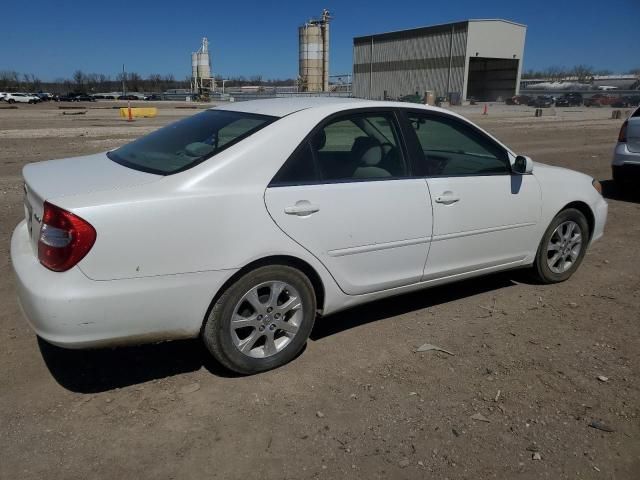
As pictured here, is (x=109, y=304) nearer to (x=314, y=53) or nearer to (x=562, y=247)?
(x=562, y=247)

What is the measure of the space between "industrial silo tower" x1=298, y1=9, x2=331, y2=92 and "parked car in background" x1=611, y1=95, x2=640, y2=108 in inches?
1439

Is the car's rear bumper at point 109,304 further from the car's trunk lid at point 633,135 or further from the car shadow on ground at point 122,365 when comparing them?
the car's trunk lid at point 633,135

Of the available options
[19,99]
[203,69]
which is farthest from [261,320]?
[203,69]

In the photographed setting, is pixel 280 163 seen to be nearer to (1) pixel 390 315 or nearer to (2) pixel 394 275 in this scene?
(2) pixel 394 275

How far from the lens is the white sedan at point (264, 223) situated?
2781mm

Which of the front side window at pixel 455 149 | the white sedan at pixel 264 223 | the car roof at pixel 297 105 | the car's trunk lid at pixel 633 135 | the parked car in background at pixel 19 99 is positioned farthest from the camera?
the parked car in background at pixel 19 99

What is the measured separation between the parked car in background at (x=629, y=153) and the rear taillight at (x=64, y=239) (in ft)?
27.8

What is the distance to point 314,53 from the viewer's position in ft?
249

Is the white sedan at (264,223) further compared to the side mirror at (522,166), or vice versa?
the side mirror at (522,166)

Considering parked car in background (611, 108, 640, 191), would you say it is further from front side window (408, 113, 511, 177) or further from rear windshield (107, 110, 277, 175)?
rear windshield (107, 110, 277, 175)

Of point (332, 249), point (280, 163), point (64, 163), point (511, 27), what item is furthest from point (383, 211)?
point (511, 27)

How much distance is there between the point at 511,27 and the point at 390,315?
243ft

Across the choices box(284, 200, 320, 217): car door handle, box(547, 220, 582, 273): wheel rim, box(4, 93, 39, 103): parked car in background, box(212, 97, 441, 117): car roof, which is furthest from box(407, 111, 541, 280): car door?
box(4, 93, 39, 103): parked car in background

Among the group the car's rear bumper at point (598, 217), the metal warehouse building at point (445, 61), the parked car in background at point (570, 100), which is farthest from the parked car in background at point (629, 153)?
the parked car in background at point (570, 100)
